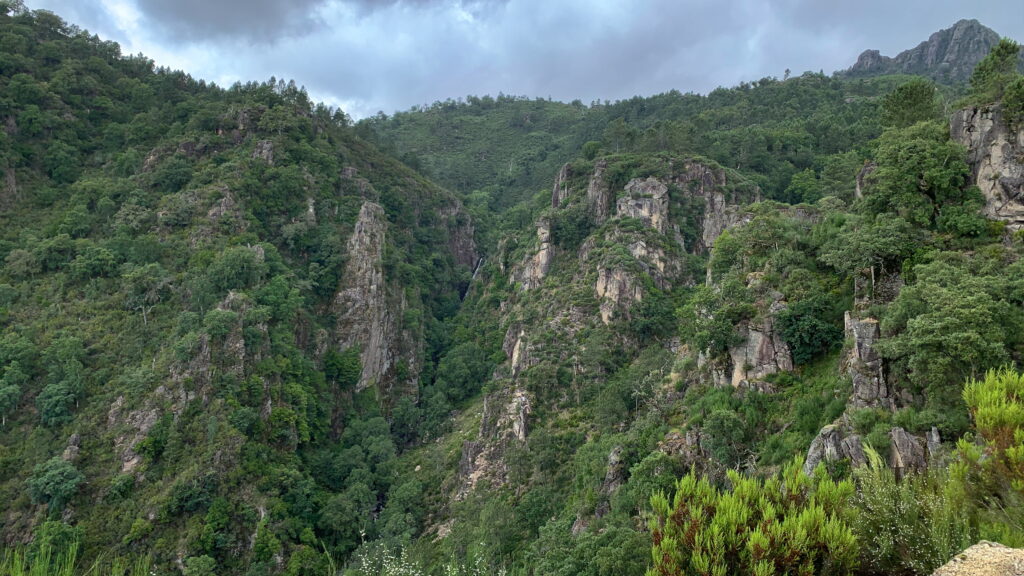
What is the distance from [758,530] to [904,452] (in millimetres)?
12121

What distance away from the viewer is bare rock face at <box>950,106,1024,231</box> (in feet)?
86.8

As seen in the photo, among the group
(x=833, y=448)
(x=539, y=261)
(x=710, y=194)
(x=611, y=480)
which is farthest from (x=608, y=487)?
(x=710, y=194)

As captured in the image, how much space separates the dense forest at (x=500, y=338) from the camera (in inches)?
818

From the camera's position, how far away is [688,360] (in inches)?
1671

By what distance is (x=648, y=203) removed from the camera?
77812 millimetres

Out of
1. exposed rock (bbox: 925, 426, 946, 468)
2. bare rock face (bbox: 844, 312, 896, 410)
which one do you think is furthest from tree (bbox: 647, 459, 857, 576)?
bare rock face (bbox: 844, 312, 896, 410)

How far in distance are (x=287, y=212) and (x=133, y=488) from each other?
46151mm

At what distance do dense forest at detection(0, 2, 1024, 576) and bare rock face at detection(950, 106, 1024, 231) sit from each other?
0.13 meters

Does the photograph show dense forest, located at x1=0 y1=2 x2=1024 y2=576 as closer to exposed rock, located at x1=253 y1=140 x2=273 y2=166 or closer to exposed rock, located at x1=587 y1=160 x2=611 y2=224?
exposed rock, located at x1=587 y1=160 x2=611 y2=224

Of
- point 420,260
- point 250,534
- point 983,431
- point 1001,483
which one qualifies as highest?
point 420,260

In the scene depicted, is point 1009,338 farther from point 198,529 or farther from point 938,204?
point 198,529

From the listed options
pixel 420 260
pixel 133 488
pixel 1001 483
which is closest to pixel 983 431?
pixel 1001 483

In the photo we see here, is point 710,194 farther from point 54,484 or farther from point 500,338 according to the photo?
point 54,484

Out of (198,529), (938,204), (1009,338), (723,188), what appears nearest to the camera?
(1009,338)
